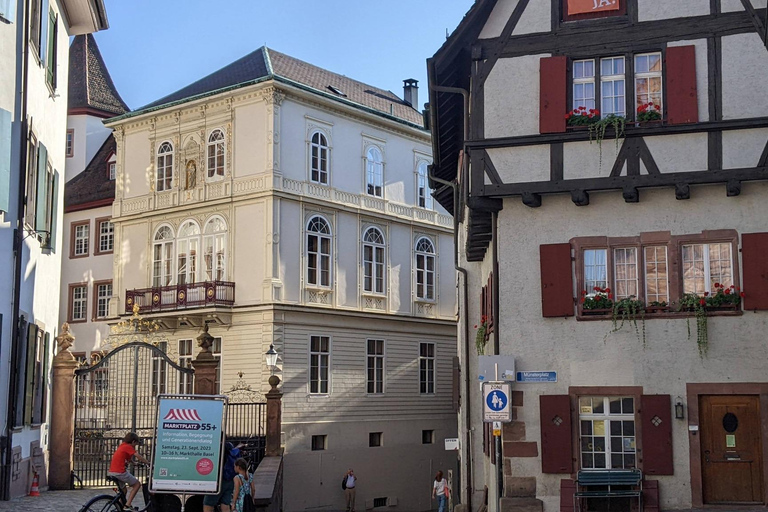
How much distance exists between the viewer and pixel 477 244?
23.8m

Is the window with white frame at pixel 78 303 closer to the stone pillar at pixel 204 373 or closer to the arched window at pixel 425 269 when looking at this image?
the arched window at pixel 425 269

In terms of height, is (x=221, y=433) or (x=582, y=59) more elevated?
(x=582, y=59)

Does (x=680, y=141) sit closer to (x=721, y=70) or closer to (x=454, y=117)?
(x=721, y=70)

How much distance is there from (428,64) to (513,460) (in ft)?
25.9

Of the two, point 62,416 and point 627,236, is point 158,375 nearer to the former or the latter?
point 62,416

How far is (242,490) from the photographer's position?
16797 millimetres

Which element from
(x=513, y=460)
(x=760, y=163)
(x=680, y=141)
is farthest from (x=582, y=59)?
(x=513, y=460)

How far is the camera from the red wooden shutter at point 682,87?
1938cm

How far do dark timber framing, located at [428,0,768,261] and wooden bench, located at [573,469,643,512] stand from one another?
4.86 metres

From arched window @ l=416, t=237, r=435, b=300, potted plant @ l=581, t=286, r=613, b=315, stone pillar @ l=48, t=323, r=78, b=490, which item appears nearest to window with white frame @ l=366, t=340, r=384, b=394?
arched window @ l=416, t=237, r=435, b=300

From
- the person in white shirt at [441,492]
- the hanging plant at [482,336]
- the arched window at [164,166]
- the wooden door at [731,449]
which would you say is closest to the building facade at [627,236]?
the wooden door at [731,449]

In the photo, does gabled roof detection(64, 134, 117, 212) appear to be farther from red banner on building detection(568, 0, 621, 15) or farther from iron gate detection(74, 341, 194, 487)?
red banner on building detection(568, 0, 621, 15)

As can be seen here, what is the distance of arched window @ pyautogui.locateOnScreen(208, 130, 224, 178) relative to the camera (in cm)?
4088

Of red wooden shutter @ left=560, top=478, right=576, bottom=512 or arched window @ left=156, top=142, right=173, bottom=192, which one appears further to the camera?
arched window @ left=156, top=142, right=173, bottom=192
